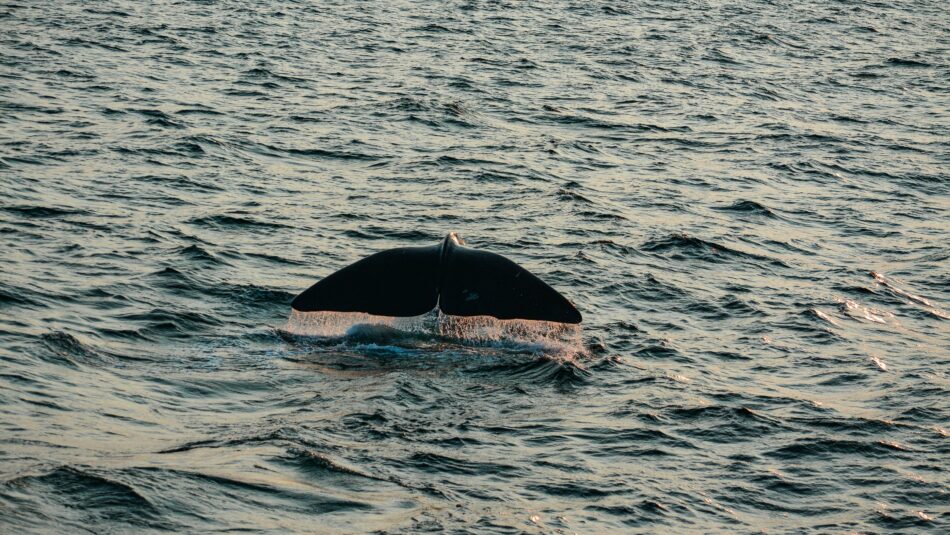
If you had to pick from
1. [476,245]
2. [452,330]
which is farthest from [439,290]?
[476,245]

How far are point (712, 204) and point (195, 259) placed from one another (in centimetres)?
863

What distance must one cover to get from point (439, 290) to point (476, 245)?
5.92 meters

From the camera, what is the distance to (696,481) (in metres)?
11.3

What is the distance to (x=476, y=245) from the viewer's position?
1873 cm

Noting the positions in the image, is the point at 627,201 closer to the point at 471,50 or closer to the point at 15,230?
the point at 15,230

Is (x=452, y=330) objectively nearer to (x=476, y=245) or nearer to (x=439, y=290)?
(x=439, y=290)

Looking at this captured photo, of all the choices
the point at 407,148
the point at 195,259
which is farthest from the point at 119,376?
the point at 407,148

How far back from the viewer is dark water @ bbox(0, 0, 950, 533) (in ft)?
35.3

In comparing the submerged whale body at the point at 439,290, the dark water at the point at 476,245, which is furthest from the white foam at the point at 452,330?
the submerged whale body at the point at 439,290

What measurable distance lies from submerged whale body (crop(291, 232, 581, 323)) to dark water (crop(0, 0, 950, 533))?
0.70 meters

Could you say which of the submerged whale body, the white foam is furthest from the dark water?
the submerged whale body

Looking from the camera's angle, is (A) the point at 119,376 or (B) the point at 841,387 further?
(B) the point at 841,387

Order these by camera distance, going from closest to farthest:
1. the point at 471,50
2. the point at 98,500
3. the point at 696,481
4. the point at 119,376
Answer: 1. the point at 98,500
2. the point at 696,481
3. the point at 119,376
4. the point at 471,50

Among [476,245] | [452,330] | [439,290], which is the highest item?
[439,290]
